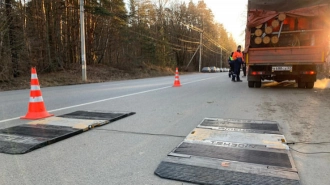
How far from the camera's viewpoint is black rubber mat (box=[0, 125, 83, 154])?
3.21m

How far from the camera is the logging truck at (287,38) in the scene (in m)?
9.11

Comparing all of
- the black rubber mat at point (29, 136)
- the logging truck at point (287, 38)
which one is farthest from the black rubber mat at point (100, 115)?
the logging truck at point (287, 38)

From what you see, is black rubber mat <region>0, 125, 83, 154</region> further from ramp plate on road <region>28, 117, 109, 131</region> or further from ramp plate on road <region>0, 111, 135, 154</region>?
ramp plate on road <region>28, 117, 109, 131</region>

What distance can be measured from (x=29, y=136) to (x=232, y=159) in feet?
9.61

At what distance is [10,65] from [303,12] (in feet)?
47.2

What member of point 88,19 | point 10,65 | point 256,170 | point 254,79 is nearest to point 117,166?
point 256,170

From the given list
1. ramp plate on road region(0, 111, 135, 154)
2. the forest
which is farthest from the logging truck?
the forest

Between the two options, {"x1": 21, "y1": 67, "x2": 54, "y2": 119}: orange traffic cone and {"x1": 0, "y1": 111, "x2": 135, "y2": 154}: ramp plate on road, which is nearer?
{"x1": 0, "y1": 111, "x2": 135, "y2": 154}: ramp plate on road

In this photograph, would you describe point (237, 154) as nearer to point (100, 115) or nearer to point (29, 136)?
point (29, 136)

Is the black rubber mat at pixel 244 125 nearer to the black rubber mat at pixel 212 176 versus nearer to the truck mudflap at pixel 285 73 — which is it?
the black rubber mat at pixel 212 176

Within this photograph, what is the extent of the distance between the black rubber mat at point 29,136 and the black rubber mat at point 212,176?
1.78m

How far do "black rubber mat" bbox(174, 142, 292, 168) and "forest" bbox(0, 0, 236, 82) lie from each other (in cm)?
1317

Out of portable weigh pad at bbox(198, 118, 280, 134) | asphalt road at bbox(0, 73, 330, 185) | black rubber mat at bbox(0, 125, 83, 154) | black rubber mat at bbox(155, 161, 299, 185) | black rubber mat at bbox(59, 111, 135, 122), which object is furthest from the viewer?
black rubber mat at bbox(59, 111, 135, 122)

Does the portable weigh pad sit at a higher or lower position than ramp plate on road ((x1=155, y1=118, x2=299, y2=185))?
higher
